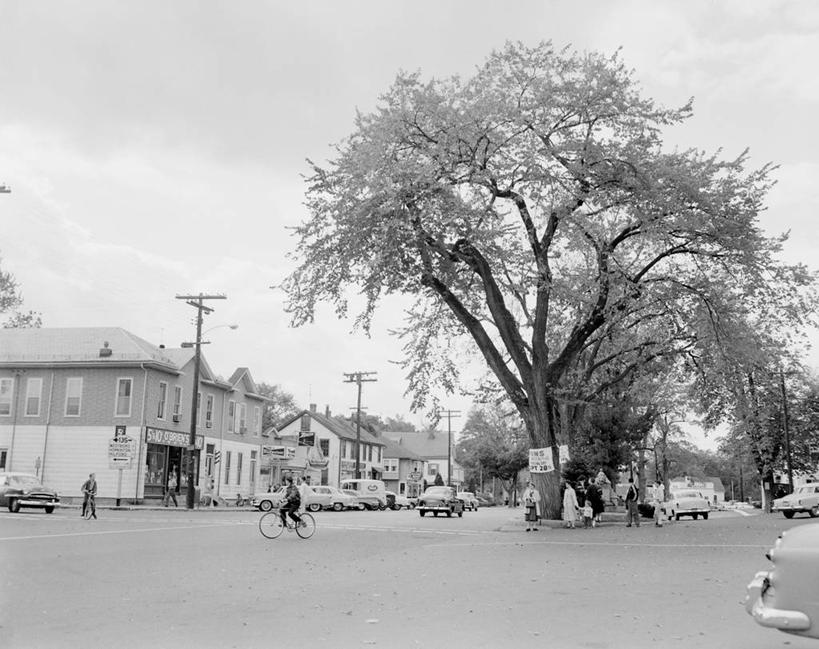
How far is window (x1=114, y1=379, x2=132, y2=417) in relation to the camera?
151ft

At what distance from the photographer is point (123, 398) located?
152ft

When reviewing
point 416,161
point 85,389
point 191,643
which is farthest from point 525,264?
point 85,389

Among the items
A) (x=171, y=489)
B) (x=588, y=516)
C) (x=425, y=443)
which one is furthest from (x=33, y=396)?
(x=425, y=443)

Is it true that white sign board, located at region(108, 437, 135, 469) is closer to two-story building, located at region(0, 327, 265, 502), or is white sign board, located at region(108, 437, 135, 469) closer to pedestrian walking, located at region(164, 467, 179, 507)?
two-story building, located at region(0, 327, 265, 502)

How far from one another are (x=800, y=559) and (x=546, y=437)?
22630 millimetres

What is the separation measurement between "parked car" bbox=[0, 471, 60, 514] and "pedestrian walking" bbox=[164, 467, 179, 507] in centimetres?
1076

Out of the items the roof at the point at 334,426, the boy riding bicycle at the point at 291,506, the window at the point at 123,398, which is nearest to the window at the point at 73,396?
the window at the point at 123,398

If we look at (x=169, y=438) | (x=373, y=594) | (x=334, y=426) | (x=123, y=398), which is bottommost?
(x=373, y=594)

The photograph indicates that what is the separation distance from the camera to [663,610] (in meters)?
9.60

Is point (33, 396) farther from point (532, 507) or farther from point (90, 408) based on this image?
point (532, 507)

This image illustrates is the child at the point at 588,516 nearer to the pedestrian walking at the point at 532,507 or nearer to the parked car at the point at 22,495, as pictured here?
the pedestrian walking at the point at 532,507

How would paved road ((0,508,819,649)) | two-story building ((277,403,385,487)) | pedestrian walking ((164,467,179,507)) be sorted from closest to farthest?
paved road ((0,508,819,649)) → pedestrian walking ((164,467,179,507)) → two-story building ((277,403,385,487))

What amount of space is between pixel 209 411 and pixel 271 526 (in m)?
33.6

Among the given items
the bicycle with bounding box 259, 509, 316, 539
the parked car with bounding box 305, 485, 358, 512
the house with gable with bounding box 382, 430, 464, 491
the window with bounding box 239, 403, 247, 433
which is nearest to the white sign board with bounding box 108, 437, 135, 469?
the parked car with bounding box 305, 485, 358, 512
